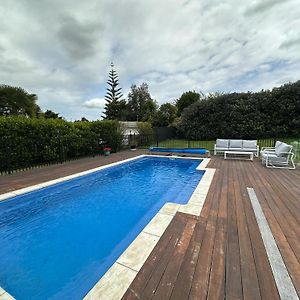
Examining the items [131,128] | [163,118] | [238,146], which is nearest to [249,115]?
[238,146]

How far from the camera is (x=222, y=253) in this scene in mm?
1930

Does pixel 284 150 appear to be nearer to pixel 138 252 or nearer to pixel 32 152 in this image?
pixel 138 252

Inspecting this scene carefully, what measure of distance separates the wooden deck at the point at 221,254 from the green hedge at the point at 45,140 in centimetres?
629

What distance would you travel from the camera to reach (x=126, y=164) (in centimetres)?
770

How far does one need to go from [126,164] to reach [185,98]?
18857 millimetres

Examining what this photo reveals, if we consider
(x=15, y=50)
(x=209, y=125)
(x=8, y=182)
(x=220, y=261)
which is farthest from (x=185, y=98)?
(x=220, y=261)

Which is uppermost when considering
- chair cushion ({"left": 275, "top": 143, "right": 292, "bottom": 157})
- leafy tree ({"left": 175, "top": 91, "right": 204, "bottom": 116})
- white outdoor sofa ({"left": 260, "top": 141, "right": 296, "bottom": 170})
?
leafy tree ({"left": 175, "top": 91, "right": 204, "bottom": 116})

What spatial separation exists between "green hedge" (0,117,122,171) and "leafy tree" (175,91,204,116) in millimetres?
16151

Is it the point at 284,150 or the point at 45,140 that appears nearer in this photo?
the point at 284,150

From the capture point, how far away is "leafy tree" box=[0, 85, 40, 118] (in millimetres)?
9789

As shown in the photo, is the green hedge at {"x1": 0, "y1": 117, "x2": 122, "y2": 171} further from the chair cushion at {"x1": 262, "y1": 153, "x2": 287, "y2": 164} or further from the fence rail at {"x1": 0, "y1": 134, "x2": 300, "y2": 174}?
the chair cushion at {"x1": 262, "y1": 153, "x2": 287, "y2": 164}

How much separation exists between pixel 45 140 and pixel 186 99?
20.2m

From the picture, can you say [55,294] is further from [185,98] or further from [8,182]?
[185,98]

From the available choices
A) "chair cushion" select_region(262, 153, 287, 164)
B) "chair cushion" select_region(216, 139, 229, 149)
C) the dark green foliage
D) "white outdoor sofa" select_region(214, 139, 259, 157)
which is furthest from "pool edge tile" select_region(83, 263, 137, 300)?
the dark green foliage
